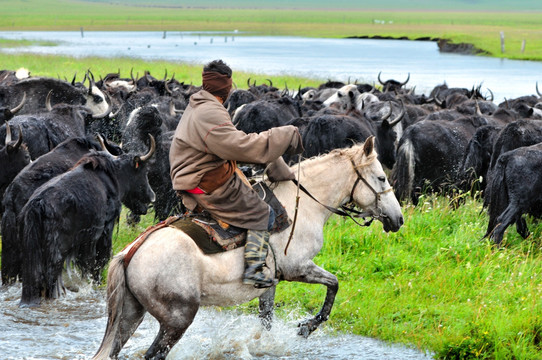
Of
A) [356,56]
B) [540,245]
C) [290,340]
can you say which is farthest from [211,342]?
[356,56]

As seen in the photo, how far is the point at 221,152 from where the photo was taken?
488 centimetres

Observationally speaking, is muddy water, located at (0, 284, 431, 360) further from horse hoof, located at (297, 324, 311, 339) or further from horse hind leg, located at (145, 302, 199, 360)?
horse hind leg, located at (145, 302, 199, 360)

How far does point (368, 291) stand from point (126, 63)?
3440cm

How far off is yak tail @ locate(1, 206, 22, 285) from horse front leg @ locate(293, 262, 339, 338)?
3.01 meters

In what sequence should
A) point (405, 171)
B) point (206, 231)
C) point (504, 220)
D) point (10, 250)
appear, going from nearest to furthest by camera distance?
point (206, 231) < point (10, 250) < point (504, 220) < point (405, 171)

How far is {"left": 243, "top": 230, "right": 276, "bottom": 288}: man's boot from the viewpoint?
5027 mm

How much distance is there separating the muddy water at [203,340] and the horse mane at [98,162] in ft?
4.38

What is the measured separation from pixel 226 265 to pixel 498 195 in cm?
451

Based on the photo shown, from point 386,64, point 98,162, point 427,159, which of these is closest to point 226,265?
point 98,162

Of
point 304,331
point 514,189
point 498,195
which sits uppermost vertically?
point 514,189

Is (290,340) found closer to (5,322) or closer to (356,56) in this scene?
(5,322)

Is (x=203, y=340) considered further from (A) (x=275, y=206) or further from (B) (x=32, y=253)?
(B) (x=32, y=253)

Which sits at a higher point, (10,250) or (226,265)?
(226,265)

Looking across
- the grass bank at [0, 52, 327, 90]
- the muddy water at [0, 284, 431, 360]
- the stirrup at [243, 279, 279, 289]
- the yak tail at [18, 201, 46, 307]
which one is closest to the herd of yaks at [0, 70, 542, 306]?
the yak tail at [18, 201, 46, 307]
